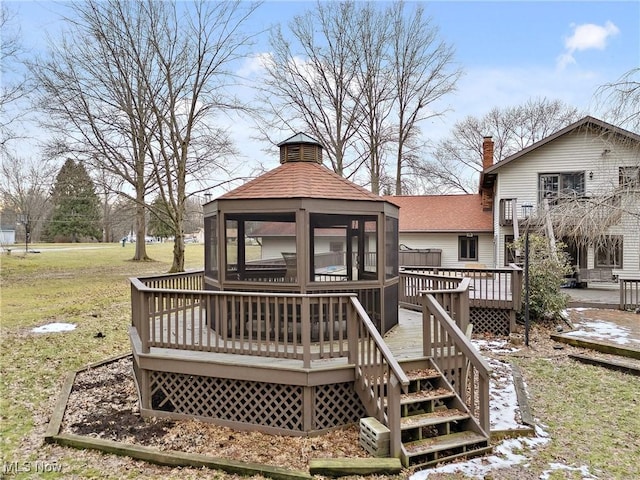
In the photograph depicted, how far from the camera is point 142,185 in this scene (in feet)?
63.2

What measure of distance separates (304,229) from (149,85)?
48.7 ft

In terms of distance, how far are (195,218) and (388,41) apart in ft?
48.3

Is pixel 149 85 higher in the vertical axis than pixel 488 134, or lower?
lower

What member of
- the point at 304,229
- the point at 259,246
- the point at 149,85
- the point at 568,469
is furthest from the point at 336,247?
the point at 149,85

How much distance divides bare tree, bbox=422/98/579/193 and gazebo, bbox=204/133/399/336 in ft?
71.0

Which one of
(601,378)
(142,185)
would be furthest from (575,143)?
(142,185)

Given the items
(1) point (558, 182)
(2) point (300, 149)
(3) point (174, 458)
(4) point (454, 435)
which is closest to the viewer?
(3) point (174, 458)

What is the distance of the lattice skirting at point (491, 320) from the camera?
9.83m

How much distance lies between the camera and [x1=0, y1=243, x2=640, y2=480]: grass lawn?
13.9ft

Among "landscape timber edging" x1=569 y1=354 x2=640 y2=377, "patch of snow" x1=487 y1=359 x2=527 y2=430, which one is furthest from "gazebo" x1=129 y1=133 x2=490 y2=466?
"landscape timber edging" x1=569 y1=354 x2=640 y2=377

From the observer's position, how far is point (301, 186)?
646cm

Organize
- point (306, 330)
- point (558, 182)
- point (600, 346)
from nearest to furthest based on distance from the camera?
point (306, 330) < point (600, 346) < point (558, 182)

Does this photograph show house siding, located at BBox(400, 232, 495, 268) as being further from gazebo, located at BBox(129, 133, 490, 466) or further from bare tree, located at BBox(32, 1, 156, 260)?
gazebo, located at BBox(129, 133, 490, 466)

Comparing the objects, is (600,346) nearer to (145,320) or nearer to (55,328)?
(145,320)
